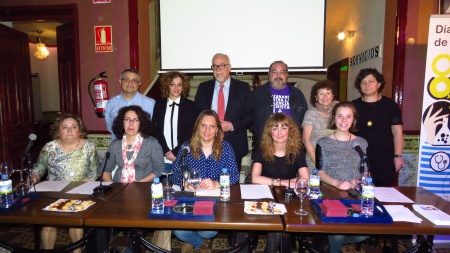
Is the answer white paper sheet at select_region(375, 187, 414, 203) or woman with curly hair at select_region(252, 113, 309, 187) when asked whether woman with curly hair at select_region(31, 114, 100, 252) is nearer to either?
woman with curly hair at select_region(252, 113, 309, 187)

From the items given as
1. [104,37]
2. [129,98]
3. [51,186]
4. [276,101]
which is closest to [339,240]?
[276,101]

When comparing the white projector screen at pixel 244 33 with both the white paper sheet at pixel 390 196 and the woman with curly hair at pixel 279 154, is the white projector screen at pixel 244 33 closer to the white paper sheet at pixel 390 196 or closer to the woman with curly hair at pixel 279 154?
the woman with curly hair at pixel 279 154

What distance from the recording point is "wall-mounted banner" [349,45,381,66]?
503 centimetres

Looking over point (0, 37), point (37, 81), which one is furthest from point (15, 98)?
point (37, 81)

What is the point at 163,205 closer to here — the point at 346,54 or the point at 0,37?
the point at 0,37

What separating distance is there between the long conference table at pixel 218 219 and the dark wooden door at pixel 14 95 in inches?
129

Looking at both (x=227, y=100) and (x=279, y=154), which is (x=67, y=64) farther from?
(x=279, y=154)

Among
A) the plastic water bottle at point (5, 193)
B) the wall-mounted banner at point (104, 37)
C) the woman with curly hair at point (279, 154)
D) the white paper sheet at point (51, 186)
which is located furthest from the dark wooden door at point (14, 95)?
the woman with curly hair at point (279, 154)

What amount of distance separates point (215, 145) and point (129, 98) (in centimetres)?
147

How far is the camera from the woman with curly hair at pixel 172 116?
316 centimetres

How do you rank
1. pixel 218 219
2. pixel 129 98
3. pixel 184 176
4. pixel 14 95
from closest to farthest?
pixel 218 219 → pixel 184 176 → pixel 129 98 → pixel 14 95

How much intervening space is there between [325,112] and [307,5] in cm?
194

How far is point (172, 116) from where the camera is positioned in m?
3.17

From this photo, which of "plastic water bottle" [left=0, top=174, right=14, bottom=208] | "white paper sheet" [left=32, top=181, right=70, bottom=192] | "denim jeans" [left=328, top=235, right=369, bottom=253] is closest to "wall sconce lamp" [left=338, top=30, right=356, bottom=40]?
"denim jeans" [left=328, top=235, right=369, bottom=253]
